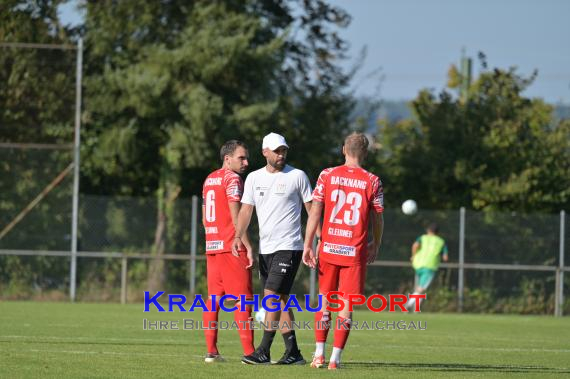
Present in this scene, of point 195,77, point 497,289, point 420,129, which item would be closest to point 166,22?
point 195,77

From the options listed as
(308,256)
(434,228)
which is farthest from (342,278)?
(434,228)

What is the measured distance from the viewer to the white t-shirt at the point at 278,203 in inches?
417

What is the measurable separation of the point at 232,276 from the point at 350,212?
142 centimetres

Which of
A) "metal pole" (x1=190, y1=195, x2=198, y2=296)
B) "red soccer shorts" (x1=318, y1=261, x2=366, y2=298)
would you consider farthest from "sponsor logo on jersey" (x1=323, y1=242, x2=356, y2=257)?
"metal pole" (x1=190, y1=195, x2=198, y2=296)

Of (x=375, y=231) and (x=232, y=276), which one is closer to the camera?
(x=375, y=231)

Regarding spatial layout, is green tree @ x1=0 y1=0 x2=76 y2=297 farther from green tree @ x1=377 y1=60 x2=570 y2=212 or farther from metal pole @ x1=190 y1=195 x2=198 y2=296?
green tree @ x1=377 y1=60 x2=570 y2=212

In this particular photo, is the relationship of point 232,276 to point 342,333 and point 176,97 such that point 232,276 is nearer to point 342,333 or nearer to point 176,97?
point 342,333

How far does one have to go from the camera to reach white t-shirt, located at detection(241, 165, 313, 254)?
10.6m

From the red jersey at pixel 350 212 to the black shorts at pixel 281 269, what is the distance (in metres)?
0.53

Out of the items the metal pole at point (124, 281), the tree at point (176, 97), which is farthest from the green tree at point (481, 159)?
the metal pole at point (124, 281)

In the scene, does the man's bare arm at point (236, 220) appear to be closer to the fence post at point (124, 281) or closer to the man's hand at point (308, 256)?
the man's hand at point (308, 256)

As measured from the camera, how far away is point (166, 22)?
2788 cm

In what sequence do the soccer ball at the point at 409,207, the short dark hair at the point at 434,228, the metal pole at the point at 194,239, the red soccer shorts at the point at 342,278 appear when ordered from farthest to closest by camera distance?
1. the metal pole at the point at 194,239
2. the soccer ball at the point at 409,207
3. the short dark hair at the point at 434,228
4. the red soccer shorts at the point at 342,278

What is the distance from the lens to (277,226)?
34.8 feet
